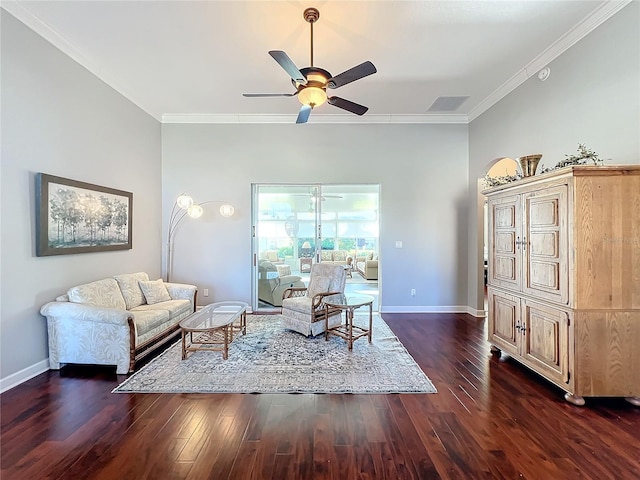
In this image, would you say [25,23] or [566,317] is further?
[25,23]

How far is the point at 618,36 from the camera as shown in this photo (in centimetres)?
264

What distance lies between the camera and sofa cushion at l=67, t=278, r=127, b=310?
3.09m

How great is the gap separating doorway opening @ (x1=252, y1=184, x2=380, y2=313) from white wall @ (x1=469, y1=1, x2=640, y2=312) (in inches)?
89.6

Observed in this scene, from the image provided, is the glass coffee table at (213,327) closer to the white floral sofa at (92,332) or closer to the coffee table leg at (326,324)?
the white floral sofa at (92,332)

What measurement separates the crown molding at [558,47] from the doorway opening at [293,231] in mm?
2206

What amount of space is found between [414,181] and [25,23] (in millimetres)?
5150

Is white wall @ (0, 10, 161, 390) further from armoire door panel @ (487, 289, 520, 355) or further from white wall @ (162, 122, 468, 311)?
armoire door panel @ (487, 289, 520, 355)

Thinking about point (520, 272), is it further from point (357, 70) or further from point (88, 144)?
point (88, 144)

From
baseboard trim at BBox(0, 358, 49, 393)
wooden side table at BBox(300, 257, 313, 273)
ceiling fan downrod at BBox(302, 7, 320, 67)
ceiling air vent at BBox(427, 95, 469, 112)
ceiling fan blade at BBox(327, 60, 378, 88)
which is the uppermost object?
ceiling air vent at BBox(427, 95, 469, 112)

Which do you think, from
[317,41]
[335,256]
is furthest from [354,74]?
[335,256]

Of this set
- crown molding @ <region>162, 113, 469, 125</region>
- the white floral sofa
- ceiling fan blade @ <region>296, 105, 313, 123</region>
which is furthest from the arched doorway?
the white floral sofa

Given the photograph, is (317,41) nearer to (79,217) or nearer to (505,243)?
(505,243)

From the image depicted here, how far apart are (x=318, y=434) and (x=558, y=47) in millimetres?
4366

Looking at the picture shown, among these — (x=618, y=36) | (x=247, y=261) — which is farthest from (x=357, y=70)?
(x=247, y=261)
